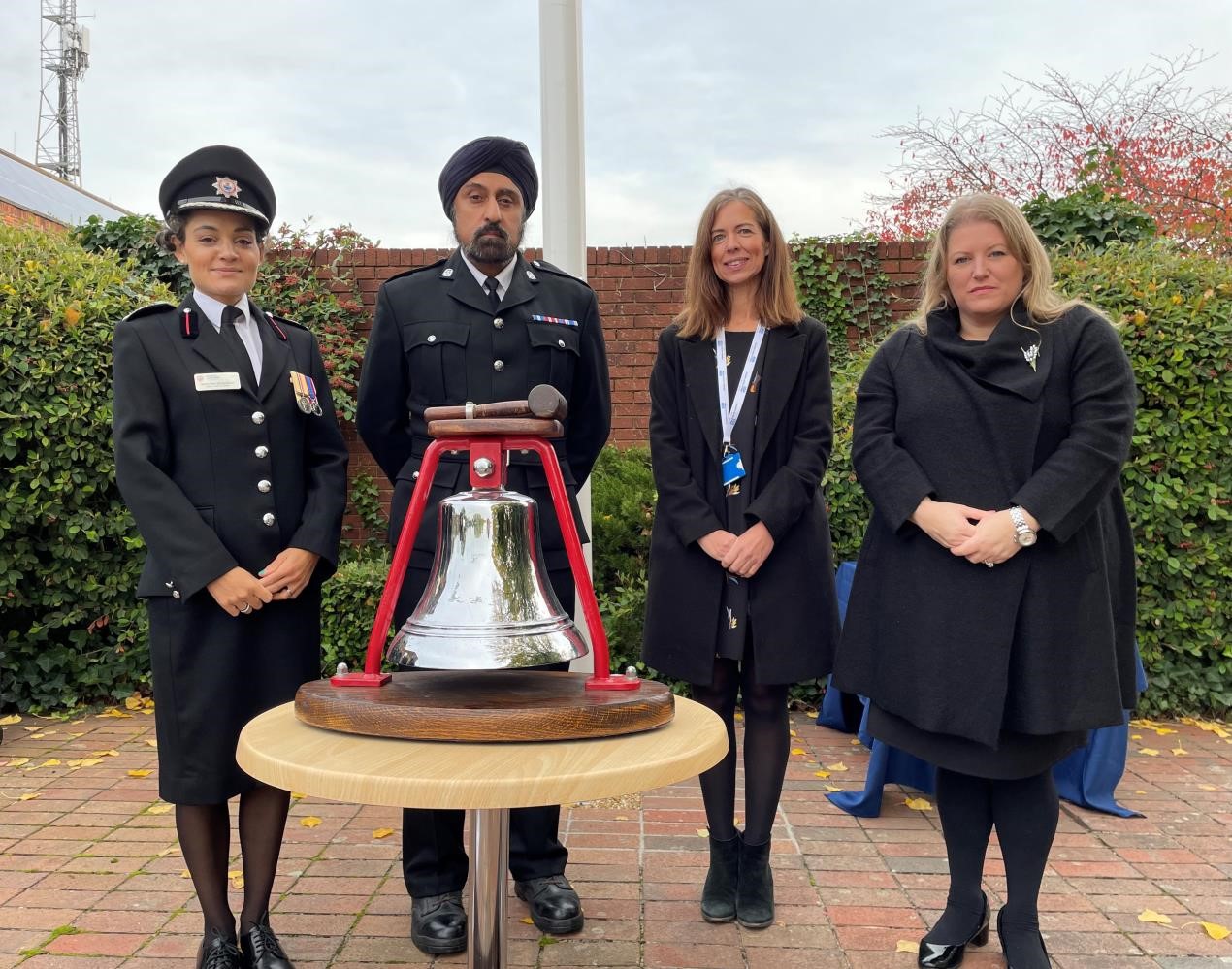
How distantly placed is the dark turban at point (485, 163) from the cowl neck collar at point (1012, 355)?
Answer: 4.02 ft

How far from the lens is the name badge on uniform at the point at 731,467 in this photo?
9.51 feet

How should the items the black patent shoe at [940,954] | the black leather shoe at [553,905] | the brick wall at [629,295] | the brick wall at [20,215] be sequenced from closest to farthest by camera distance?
the black patent shoe at [940,954] → the black leather shoe at [553,905] → the brick wall at [629,295] → the brick wall at [20,215]

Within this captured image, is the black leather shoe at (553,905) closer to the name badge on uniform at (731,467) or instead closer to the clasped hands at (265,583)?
the clasped hands at (265,583)

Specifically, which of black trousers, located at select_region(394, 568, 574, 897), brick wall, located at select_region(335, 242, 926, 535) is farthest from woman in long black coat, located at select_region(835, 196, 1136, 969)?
brick wall, located at select_region(335, 242, 926, 535)

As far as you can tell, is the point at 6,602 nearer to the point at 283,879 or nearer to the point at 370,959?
the point at 283,879

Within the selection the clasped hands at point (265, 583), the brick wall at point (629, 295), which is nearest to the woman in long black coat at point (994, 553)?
the clasped hands at point (265, 583)

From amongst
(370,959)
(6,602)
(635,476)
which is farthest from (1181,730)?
(6,602)

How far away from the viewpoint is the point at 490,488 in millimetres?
1743

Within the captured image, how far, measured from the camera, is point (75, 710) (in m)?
5.47

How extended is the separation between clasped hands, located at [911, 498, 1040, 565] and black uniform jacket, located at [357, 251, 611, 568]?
949mm

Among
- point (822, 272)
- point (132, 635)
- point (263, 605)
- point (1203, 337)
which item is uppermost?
point (822, 272)

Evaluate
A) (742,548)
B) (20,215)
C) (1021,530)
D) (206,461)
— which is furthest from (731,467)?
(20,215)

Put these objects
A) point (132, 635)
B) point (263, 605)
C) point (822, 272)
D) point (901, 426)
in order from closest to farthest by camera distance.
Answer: point (263, 605) → point (901, 426) → point (132, 635) → point (822, 272)

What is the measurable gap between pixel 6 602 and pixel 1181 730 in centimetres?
598
